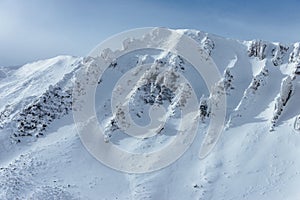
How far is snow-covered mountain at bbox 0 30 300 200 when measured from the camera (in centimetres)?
5078

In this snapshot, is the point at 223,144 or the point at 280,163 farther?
the point at 223,144

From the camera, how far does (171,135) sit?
60.8 m

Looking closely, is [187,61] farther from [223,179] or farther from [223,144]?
[223,179]

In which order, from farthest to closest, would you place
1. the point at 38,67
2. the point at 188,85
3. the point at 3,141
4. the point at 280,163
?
the point at 38,67, the point at 188,85, the point at 3,141, the point at 280,163

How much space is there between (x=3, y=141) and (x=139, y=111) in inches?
816

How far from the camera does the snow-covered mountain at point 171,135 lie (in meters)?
50.8

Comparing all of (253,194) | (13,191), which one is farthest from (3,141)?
(253,194)

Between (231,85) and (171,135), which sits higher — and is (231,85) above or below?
above

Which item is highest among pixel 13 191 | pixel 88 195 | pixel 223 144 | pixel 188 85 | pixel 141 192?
pixel 188 85

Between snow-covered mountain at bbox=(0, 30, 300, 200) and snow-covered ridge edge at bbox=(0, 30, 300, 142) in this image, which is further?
snow-covered ridge edge at bbox=(0, 30, 300, 142)

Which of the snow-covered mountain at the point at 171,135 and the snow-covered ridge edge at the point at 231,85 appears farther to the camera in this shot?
the snow-covered ridge edge at the point at 231,85

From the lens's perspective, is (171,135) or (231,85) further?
(231,85)

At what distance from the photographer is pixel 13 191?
1932 inches

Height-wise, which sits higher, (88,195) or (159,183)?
(159,183)
